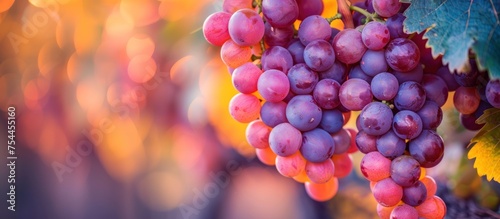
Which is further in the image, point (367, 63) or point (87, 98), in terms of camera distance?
point (87, 98)

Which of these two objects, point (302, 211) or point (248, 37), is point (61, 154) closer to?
point (302, 211)

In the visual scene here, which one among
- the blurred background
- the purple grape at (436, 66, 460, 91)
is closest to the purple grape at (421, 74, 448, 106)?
the purple grape at (436, 66, 460, 91)

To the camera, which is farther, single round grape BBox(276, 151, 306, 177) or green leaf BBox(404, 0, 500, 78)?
single round grape BBox(276, 151, 306, 177)

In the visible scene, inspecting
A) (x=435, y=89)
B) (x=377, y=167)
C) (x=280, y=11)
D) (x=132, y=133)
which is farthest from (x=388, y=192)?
(x=132, y=133)

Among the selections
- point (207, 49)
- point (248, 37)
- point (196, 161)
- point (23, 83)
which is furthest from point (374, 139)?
point (23, 83)

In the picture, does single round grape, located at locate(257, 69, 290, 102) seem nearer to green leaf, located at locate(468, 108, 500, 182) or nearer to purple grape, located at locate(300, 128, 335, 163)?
purple grape, located at locate(300, 128, 335, 163)

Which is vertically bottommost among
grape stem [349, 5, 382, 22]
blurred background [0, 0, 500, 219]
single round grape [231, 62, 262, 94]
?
blurred background [0, 0, 500, 219]

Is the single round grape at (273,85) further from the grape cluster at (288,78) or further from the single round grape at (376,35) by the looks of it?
the single round grape at (376,35)
